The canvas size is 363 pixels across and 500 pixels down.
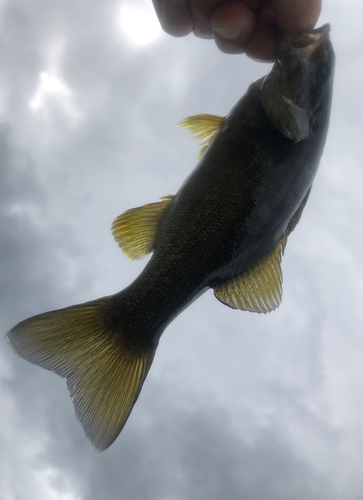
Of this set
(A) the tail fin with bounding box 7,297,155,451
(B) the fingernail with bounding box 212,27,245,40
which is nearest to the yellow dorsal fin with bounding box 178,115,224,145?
(B) the fingernail with bounding box 212,27,245,40

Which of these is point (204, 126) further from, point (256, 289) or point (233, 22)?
point (256, 289)

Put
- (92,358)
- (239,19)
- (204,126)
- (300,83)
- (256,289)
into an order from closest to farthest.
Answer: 1. (92,358)
2. (256,289)
3. (300,83)
4. (204,126)
5. (239,19)

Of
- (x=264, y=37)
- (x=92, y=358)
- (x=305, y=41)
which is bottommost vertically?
(x=92, y=358)

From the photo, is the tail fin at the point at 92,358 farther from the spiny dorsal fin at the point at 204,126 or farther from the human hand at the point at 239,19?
the human hand at the point at 239,19

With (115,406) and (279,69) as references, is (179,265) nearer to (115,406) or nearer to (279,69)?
(115,406)

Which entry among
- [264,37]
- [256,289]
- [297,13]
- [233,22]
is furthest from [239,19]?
[256,289]

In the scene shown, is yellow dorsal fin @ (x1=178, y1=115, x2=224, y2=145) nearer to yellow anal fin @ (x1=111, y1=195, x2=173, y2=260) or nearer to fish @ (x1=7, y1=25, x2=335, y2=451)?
fish @ (x1=7, y1=25, x2=335, y2=451)

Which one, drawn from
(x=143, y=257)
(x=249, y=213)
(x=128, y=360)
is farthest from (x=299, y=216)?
(x=128, y=360)
